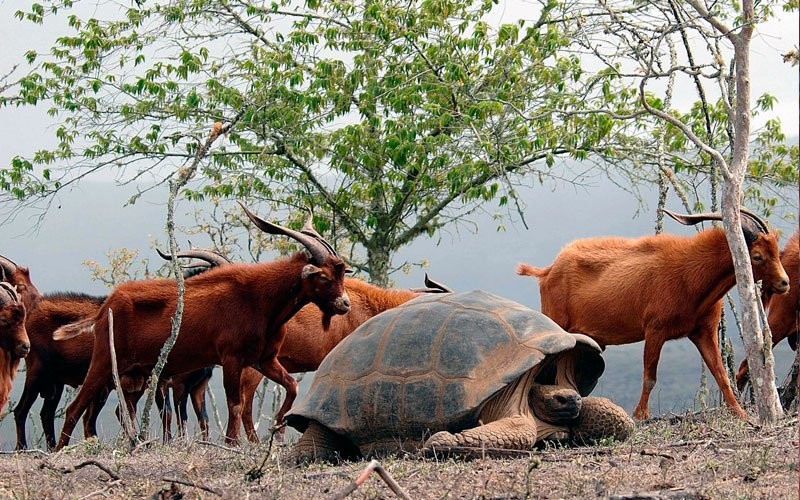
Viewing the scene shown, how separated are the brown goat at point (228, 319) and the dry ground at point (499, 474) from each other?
9.74 ft

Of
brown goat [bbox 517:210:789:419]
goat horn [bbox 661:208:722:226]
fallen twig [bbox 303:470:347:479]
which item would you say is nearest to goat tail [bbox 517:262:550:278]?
brown goat [bbox 517:210:789:419]

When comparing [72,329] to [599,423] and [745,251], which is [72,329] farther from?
[745,251]

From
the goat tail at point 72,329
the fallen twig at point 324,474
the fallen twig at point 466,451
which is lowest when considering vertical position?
the fallen twig at point 466,451

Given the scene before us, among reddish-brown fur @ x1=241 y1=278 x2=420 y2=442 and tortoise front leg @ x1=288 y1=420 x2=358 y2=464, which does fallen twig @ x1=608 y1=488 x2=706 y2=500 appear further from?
reddish-brown fur @ x1=241 y1=278 x2=420 y2=442

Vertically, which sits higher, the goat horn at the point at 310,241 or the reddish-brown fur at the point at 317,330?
the goat horn at the point at 310,241

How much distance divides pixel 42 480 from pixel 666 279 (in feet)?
23.3

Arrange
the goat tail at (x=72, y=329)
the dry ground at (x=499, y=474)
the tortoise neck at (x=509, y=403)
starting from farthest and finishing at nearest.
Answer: the goat tail at (x=72, y=329) < the tortoise neck at (x=509, y=403) < the dry ground at (x=499, y=474)

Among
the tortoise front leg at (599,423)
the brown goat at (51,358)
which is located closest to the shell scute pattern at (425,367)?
the tortoise front leg at (599,423)

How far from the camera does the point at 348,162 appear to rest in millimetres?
17938

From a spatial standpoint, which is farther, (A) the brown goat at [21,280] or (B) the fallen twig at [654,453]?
(A) the brown goat at [21,280]

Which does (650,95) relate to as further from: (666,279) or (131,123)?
(131,123)

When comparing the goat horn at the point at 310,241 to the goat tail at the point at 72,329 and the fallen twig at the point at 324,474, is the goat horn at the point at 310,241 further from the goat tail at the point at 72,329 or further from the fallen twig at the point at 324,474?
→ the fallen twig at the point at 324,474

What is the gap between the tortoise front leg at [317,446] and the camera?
7.66m

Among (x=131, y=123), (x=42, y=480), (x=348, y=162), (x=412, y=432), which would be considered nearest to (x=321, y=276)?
(x=412, y=432)
